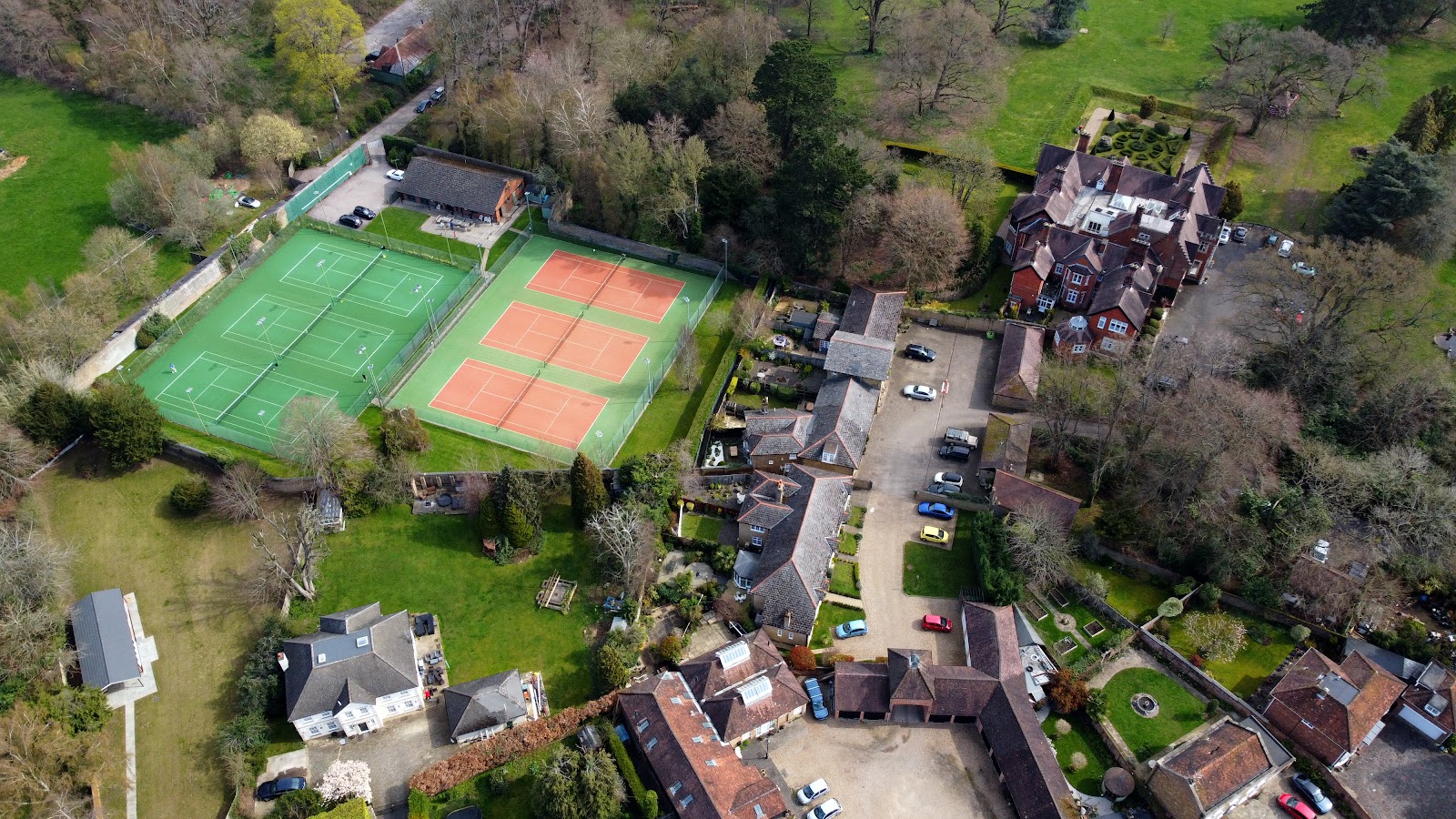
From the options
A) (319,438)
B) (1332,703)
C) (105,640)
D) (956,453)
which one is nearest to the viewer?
(1332,703)

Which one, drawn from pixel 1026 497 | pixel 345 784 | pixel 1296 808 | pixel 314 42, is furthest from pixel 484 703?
pixel 314 42

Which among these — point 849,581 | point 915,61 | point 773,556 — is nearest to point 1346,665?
point 849,581

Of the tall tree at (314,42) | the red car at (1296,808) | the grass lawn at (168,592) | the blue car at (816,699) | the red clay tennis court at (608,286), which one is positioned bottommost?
the grass lawn at (168,592)

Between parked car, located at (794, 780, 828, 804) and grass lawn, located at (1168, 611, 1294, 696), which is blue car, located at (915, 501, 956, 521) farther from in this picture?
parked car, located at (794, 780, 828, 804)

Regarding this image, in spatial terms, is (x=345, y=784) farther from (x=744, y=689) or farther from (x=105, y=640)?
(x=744, y=689)

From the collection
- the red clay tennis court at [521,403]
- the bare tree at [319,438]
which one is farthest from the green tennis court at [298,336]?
the red clay tennis court at [521,403]

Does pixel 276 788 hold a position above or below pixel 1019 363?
below

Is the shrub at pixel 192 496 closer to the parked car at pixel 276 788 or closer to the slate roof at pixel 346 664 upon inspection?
the slate roof at pixel 346 664
